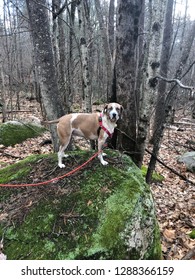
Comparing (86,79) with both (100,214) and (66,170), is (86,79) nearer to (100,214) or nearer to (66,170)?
(66,170)

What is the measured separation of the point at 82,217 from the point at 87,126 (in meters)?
1.73

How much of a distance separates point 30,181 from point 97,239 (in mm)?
1711

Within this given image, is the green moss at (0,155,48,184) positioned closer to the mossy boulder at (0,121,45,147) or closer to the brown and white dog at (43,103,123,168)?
the brown and white dog at (43,103,123,168)

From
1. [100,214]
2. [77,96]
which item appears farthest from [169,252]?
[77,96]

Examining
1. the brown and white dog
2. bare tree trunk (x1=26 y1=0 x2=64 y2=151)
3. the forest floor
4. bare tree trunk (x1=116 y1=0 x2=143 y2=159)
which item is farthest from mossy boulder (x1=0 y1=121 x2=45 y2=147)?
bare tree trunk (x1=116 y1=0 x2=143 y2=159)

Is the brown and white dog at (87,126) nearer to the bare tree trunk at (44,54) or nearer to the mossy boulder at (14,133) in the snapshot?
the bare tree trunk at (44,54)

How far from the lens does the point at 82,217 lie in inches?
120

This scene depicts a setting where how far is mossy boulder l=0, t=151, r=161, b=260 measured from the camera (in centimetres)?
273

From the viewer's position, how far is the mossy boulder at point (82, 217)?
2.73 m

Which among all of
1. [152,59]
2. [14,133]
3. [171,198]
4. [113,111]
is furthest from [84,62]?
[171,198]

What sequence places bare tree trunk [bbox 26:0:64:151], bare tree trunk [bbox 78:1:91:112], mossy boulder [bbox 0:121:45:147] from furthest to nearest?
1. mossy boulder [bbox 0:121:45:147]
2. bare tree trunk [bbox 78:1:91:112]
3. bare tree trunk [bbox 26:0:64:151]

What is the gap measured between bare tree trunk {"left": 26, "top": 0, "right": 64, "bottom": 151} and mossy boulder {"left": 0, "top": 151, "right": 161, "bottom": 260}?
1869 mm

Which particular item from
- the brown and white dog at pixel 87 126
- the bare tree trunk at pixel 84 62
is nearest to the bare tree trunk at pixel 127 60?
the brown and white dog at pixel 87 126

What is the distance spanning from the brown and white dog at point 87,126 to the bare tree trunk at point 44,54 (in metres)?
1.28
